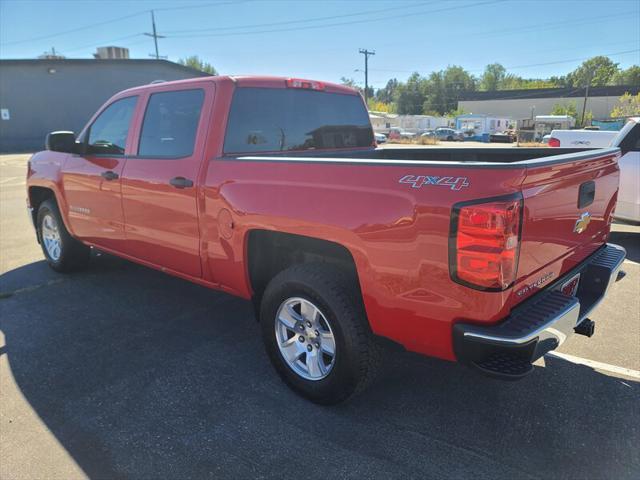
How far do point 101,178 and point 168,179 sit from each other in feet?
3.73

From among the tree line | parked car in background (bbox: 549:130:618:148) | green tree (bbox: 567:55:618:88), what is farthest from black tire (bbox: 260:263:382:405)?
green tree (bbox: 567:55:618:88)

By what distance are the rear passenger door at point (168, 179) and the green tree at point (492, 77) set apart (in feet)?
503

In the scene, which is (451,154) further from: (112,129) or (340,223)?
(112,129)

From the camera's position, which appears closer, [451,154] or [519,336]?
[519,336]

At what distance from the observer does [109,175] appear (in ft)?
13.6

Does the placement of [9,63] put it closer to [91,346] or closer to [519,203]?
[91,346]

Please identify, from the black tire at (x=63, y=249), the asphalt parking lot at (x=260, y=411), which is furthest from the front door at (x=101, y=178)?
the asphalt parking lot at (x=260, y=411)

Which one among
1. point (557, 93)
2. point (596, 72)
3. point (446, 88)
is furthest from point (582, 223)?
point (596, 72)

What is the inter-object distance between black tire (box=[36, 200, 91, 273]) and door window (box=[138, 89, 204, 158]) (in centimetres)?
192

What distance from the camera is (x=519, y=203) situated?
2031 mm

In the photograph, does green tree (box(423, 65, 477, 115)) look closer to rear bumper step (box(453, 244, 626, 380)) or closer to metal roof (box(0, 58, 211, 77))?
metal roof (box(0, 58, 211, 77))

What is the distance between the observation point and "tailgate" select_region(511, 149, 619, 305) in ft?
7.11

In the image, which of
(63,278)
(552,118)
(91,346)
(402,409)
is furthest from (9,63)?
(552,118)

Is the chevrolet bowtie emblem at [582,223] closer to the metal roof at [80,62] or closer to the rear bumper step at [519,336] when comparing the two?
the rear bumper step at [519,336]
